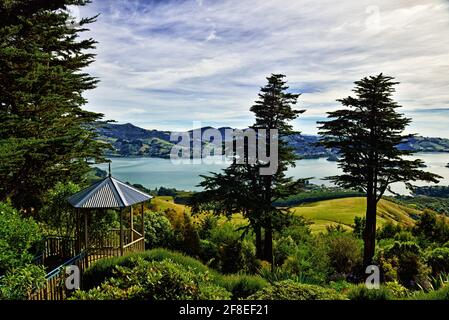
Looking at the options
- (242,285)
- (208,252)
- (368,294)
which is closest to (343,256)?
(208,252)

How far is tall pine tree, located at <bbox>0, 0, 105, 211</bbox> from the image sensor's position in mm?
13273

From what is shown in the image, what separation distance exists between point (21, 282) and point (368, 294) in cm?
674

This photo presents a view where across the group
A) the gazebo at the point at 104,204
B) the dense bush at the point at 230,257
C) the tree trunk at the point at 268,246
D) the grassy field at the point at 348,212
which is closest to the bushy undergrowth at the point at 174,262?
the gazebo at the point at 104,204

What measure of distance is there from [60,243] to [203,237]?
682 cm

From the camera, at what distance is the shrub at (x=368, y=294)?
6.66 metres

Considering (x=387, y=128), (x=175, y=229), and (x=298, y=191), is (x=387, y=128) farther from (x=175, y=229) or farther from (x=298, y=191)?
(x=175, y=229)

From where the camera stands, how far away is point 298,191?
18.8 meters

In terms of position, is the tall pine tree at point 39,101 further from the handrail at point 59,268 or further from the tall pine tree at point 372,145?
the tall pine tree at point 372,145

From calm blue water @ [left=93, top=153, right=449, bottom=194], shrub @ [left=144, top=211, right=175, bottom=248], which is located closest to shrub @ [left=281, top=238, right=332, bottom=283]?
shrub @ [left=144, top=211, right=175, bottom=248]

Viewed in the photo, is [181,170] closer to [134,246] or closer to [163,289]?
[134,246]

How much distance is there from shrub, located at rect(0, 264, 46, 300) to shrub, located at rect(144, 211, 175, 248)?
787cm

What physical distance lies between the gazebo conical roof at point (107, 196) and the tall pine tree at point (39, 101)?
9.09 ft

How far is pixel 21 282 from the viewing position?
23.1 ft
